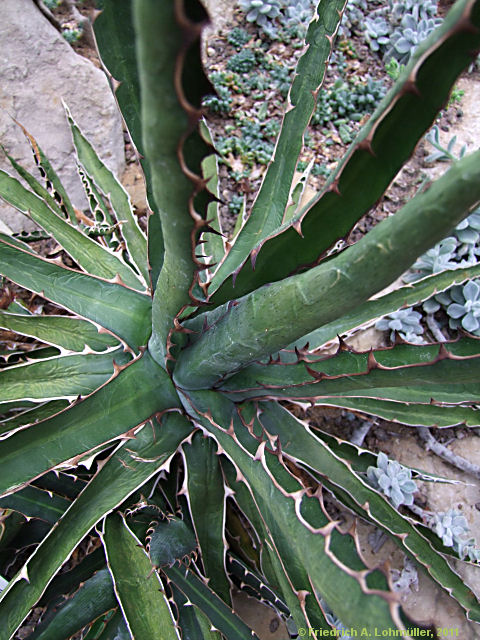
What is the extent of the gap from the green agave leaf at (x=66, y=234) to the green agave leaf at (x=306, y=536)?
0.49 meters

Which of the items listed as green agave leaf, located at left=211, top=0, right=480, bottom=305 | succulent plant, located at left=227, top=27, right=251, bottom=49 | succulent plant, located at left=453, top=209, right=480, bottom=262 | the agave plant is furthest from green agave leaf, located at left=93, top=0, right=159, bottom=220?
succulent plant, located at left=227, top=27, right=251, bottom=49

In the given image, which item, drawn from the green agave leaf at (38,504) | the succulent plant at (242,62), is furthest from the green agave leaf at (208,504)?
the succulent plant at (242,62)

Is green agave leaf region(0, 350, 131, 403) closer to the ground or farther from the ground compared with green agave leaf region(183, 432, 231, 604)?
farther from the ground

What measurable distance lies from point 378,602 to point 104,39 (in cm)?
93

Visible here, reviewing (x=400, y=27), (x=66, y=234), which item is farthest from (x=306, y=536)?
(x=400, y=27)

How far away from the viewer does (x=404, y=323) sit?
5.77 feet

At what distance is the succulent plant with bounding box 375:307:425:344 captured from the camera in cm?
174

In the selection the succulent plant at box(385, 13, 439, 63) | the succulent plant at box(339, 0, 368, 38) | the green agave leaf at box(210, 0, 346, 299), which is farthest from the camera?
the succulent plant at box(339, 0, 368, 38)

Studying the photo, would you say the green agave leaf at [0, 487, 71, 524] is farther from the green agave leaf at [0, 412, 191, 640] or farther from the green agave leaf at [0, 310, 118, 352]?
the green agave leaf at [0, 310, 118, 352]

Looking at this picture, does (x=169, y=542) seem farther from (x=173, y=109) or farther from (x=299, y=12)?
(x=299, y=12)

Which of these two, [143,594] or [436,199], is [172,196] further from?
[143,594]

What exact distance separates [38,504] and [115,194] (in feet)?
3.20

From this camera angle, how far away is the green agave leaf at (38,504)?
115cm

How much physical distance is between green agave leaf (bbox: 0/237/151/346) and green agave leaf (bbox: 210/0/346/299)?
21 centimetres
